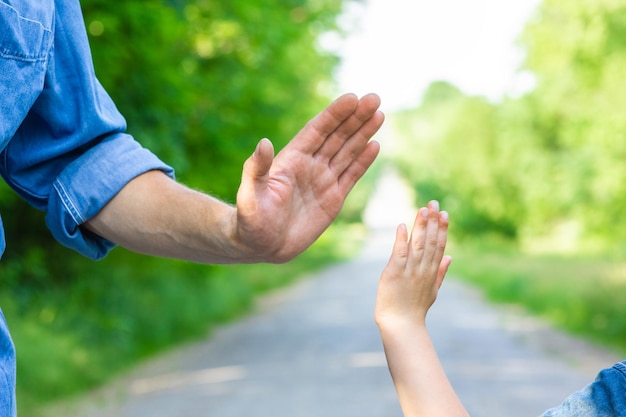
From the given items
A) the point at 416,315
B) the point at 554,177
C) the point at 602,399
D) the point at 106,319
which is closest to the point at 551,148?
the point at 554,177

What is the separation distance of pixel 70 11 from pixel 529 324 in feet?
50.0

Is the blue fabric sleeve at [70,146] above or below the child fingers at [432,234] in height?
below

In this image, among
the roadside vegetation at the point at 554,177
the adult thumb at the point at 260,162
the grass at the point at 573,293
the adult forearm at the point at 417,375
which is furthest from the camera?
the roadside vegetation at the point at 554,177

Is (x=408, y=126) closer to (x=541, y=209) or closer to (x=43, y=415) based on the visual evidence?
(x=541, y=209)

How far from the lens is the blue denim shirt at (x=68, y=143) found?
157cm

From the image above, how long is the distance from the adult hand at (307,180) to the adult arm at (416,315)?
18cm

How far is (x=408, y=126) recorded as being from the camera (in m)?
109

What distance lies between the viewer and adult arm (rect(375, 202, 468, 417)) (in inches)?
69.9

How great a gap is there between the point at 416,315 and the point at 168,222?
49 cm

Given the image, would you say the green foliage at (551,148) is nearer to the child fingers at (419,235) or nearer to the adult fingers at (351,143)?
the child fingers at (419,235)

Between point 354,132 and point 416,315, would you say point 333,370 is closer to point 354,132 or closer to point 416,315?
point 416,315

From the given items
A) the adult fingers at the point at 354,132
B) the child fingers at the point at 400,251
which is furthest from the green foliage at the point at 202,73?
the adult fingers at the point at 354,132

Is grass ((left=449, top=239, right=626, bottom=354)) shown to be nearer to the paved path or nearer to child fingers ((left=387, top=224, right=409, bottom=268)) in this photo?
the paved path

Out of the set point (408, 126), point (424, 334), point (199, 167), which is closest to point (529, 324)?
point (199, 167)
